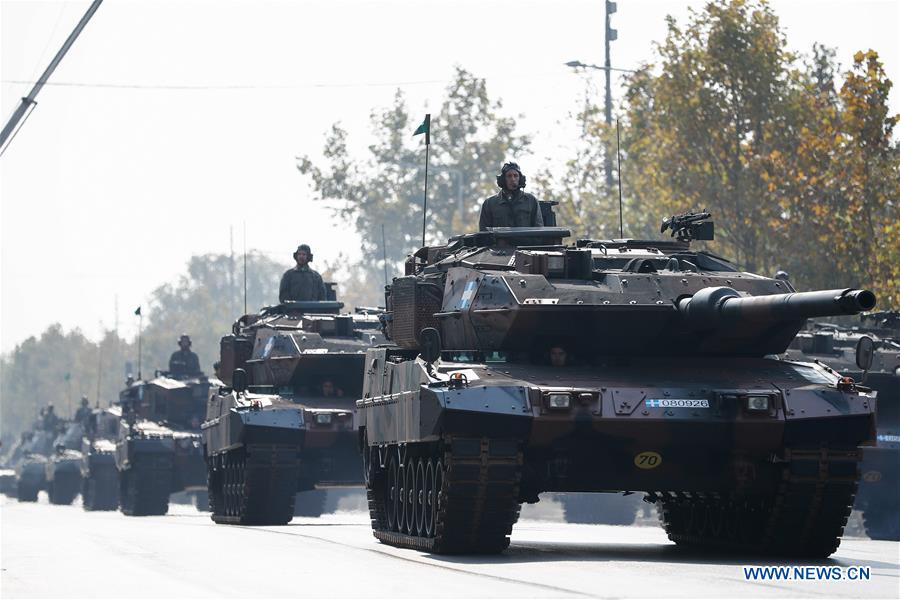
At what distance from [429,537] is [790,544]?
3.73 metres

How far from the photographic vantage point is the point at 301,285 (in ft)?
111

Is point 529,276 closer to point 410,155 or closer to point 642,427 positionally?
point 642,427

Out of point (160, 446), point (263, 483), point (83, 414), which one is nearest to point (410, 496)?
point (263, 483)

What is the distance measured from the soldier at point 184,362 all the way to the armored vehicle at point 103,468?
2.59 m

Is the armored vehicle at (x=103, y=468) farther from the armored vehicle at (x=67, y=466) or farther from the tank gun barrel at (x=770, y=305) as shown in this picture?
the tank gun barrel at (x=770, y=305)

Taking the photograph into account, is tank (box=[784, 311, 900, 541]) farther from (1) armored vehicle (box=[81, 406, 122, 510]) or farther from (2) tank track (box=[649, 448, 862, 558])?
(1) armored vehicle (box=[81, 406, 122, 510])

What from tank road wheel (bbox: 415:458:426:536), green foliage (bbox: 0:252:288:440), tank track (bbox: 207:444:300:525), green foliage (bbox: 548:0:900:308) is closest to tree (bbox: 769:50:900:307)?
green foliage (bbox: 548:0:900:308)

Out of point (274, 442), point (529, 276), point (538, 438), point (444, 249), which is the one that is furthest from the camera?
point (274, 442)

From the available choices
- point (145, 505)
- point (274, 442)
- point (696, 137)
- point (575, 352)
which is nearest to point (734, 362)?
point (575, 352)

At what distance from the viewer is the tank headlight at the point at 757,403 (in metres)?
18.3

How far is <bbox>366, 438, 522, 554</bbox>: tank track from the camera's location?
712 inches

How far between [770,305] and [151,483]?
2422 cm

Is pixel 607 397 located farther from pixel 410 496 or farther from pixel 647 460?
pixel 410 496

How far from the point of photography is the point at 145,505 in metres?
40.0
